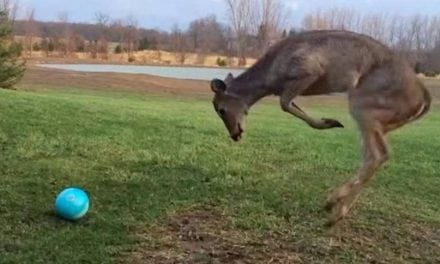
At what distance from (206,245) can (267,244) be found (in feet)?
2.02

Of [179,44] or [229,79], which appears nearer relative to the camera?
[229,79]

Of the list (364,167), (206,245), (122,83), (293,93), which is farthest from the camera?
(122,83)

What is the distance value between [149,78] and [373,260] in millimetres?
43190

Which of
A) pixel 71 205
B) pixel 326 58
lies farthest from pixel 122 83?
pixel 326 58

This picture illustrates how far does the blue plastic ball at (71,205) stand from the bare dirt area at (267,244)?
0.67 meters

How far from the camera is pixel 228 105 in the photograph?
6422 millimetres

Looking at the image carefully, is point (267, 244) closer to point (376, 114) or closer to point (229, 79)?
point (229, 79)

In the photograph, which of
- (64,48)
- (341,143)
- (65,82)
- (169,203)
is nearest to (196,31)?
(64,48)

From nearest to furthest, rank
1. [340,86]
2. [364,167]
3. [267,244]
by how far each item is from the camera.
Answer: [340,86] → [364,167] → [267,244]

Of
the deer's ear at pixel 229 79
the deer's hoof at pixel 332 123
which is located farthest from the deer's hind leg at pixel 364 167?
the deer's ear at pixel 229 79

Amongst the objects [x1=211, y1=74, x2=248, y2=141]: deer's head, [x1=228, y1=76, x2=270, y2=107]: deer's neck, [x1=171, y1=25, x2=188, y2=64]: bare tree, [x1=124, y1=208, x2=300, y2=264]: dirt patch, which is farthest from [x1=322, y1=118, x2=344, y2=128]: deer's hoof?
[x1=171, y1=25, x2=188, y2=64]: bare tree

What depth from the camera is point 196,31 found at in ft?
274

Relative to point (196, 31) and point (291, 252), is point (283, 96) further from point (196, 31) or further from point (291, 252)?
point (196, 31)

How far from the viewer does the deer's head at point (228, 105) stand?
6391 millimetres
